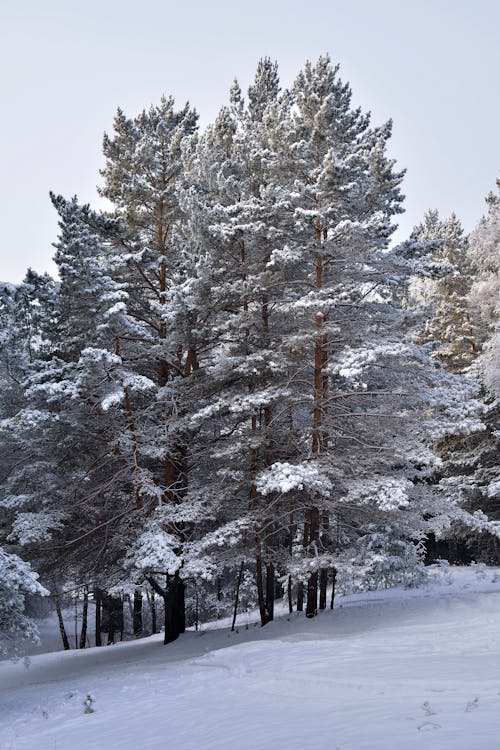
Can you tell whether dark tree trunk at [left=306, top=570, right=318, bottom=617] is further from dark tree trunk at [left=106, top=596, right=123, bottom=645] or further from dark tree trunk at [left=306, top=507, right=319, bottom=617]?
dark tree trunk at [left=106, top=596, right=123, bottom=645]

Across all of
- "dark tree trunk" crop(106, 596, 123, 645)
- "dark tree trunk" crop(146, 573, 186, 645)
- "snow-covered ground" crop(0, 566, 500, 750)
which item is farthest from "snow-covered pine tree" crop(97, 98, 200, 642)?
"dark tree trunk" crop(106, 596, 123, 645)

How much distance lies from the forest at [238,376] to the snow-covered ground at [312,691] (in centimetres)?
159

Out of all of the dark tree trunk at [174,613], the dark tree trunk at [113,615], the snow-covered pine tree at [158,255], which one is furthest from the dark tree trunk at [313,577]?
the dark tree trunk at [113,615]

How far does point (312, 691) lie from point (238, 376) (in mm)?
8389

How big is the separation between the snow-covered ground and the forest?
62.5 inches

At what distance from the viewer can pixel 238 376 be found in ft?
47.8

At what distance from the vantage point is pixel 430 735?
4.55m

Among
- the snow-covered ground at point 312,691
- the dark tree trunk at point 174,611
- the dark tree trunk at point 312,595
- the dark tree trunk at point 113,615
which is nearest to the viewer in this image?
the snow-covered ground at point 312,691

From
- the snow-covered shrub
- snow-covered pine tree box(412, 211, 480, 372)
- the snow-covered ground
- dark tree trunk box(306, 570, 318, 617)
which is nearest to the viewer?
the snow-covered ground

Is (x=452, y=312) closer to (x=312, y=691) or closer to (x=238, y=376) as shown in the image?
(x=238, y=376)

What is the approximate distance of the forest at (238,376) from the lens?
517 inches

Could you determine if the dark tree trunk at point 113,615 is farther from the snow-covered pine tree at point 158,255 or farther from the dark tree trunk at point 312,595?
the dark tree trunk at point 312,595

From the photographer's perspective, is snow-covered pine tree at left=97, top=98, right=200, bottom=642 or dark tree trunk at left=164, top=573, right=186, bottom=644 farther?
dark tree trunk at left=164, top=573, right=186, bottom=644

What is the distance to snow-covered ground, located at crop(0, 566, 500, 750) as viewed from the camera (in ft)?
17.1
